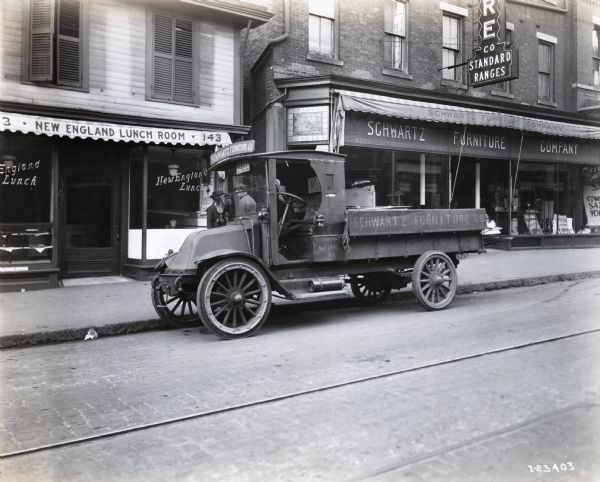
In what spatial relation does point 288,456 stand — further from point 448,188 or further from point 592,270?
point 448,188

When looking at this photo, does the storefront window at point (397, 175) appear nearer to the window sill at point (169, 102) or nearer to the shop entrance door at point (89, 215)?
the window sill at point (169, 102)

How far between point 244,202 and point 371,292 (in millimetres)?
3176

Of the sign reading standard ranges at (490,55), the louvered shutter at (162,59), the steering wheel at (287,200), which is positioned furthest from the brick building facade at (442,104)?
the steering wheel at (287,200)

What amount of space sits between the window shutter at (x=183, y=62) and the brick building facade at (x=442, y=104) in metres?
2.23

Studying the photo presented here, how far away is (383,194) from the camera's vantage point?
15555 mm

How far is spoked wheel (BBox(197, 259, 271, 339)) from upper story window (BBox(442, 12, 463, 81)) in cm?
1267

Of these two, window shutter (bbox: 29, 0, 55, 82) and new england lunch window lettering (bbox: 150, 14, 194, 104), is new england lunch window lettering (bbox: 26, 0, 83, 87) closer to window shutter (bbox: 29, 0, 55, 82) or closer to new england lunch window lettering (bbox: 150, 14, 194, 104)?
window shutter (bbox: 29, 0, 55, 82)

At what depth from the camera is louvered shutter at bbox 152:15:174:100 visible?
12336 mm

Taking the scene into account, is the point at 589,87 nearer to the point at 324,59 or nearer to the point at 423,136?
the point at 423,136

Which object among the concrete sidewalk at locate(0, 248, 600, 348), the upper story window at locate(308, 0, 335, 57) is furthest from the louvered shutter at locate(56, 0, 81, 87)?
the upper story window at locate(308, 0, 335, 57)

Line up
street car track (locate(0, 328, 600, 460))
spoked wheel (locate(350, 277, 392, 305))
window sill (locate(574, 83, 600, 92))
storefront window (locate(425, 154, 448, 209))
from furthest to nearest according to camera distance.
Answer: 1. window sill (locate(574, 83, 600, 92))
2. storefront window (locate(425, 154, 448, 209))
3. spoked wheel (locate(350, 277, 392, 305))
4. street car track (locate(0, 328, 600, 460))

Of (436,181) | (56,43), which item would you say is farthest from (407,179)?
(56,43)

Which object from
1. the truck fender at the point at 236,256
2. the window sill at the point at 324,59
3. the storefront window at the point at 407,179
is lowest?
the truck fender at the point at 236,256

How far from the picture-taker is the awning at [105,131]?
10094 mm
